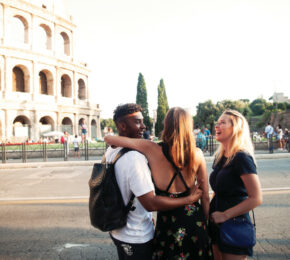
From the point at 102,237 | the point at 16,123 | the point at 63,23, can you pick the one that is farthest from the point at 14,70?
the point at 102,237

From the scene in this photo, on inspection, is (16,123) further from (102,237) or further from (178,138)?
(178,138)

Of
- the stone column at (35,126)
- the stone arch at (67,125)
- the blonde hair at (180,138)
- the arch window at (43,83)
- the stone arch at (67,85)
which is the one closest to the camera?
the blonde hair at (180,138)

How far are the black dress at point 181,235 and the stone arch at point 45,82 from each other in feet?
116

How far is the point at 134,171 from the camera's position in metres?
1.67

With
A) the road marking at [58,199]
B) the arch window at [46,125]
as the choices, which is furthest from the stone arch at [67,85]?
the road marking at [58,199]

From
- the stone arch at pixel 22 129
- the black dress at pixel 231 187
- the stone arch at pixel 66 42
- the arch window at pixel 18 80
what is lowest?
the black dress at pixel 231 187

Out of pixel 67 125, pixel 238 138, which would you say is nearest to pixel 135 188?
pixel 238 138

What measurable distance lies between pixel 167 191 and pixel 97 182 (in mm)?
522

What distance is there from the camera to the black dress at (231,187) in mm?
2012

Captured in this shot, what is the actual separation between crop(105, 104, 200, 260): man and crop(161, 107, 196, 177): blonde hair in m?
0.23

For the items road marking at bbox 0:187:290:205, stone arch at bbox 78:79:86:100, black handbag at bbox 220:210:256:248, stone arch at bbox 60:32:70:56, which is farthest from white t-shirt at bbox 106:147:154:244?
stone arch at bbox 60:32:70:56

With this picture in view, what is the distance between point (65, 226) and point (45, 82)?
3407cm

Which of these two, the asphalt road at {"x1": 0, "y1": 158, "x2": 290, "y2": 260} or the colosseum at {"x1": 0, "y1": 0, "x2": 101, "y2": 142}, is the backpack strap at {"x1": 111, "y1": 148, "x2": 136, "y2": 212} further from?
the colosseum at {"x1": 0, "y1": 0, "x2": 101, "y2": 142}

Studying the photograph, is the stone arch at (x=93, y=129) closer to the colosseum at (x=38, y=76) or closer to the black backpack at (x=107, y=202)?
the colosseum at (x=38, y=76)
